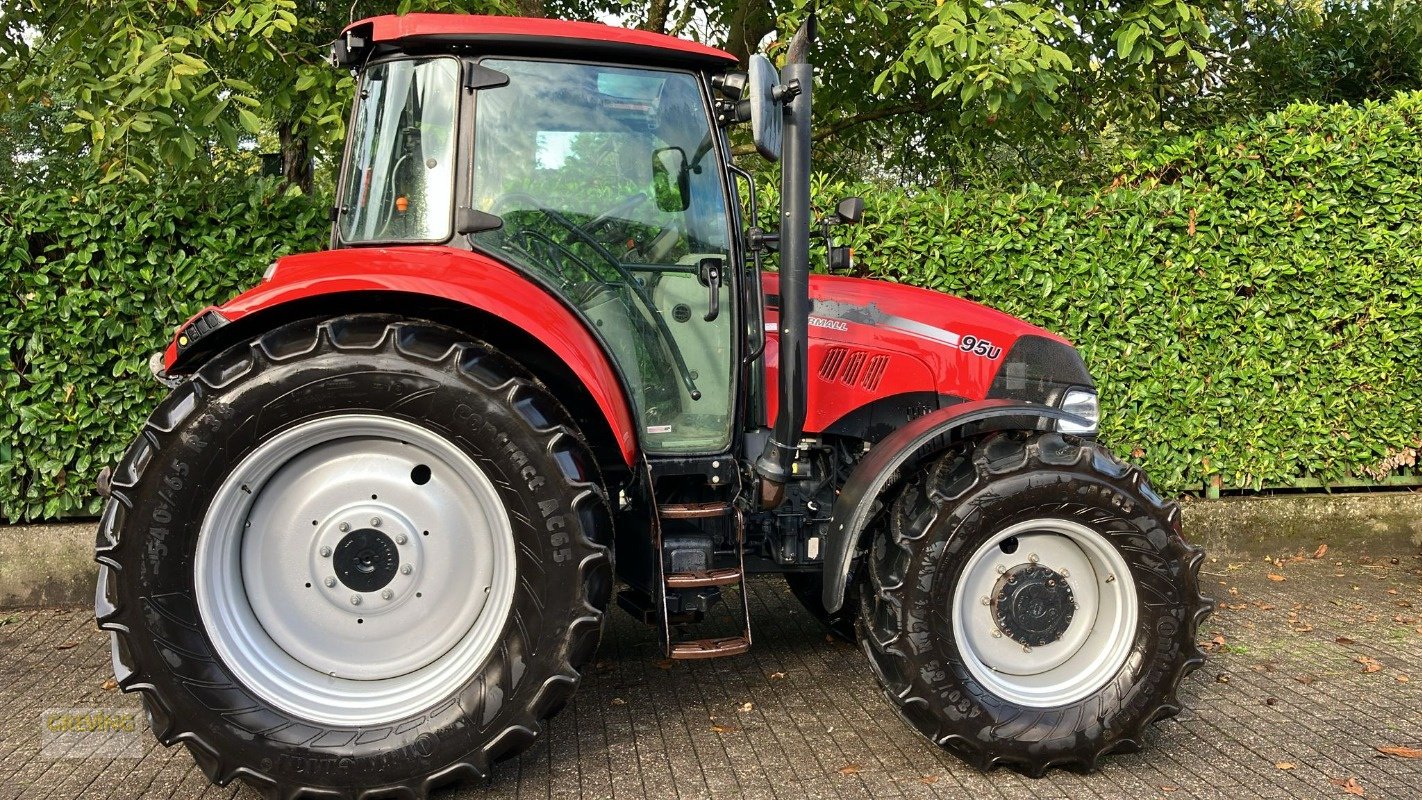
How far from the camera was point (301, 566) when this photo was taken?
321cm

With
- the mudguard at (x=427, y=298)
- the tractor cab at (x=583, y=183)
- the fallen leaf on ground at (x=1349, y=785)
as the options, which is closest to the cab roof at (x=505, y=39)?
the tractor cab at (x=583, y=183)

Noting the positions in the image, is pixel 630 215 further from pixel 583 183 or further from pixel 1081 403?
pixel 1081 403

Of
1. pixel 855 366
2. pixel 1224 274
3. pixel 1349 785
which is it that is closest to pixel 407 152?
pixel 855 366

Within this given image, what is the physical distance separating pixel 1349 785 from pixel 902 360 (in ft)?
6.23

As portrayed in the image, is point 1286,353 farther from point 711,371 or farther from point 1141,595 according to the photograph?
point 711,371

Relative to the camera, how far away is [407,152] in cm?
342

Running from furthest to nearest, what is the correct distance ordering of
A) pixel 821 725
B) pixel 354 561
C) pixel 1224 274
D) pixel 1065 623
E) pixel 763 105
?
pixel 1224 274 → pixel 821 725 → pixel 1065 623 → pixel 354 561 → pixel 763 105

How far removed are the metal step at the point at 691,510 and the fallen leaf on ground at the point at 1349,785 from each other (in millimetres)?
2000

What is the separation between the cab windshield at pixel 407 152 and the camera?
337cm

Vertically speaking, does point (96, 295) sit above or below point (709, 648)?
above

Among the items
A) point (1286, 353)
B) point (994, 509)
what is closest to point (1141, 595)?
point (994, 509)

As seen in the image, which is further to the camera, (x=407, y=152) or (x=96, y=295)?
(x=96, y=295)

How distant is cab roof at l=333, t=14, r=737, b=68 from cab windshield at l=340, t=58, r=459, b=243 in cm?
6

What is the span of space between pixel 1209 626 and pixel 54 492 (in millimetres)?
5350
